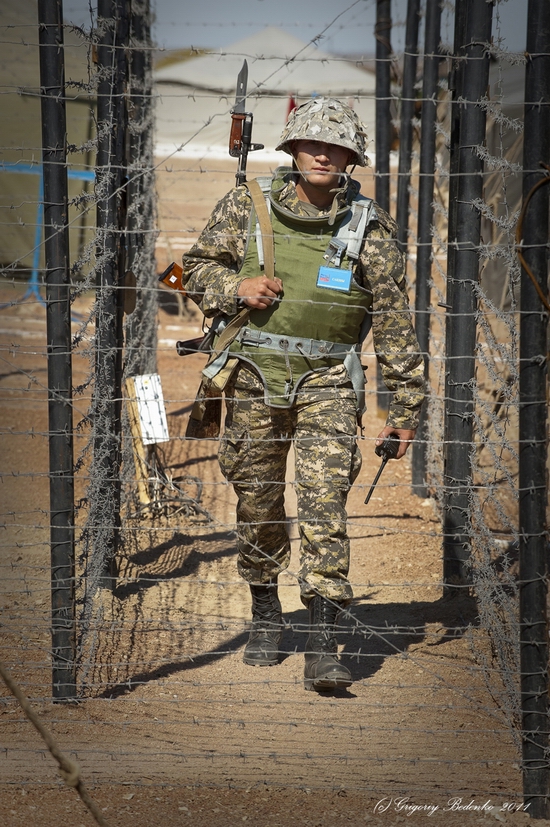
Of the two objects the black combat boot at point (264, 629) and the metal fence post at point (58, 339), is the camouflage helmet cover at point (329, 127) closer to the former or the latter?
the metal fence post at point (58, 339)

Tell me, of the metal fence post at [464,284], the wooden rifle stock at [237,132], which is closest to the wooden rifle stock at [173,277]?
the wooden rifle stock at [237,132]

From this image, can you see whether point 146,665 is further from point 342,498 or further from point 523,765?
point 523,765

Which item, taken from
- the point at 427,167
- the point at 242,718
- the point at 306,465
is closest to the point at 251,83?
the point at 427,167

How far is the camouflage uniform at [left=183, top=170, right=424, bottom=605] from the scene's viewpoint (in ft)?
11.0

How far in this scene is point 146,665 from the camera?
375cm

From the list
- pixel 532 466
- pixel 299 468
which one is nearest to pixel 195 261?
pixel 299 468

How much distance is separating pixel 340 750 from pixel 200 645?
3.76ft

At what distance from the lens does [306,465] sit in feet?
11.2

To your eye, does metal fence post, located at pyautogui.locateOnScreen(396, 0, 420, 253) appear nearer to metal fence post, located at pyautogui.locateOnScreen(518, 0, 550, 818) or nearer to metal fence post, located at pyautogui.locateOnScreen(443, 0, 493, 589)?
metal fence post, located at pyautogui.locateOnScreen(443, 0, 493, 589)

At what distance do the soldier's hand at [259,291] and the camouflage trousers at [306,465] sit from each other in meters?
0.34

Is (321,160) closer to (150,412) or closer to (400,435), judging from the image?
(400,435)

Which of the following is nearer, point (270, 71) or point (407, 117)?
point (407, 117)

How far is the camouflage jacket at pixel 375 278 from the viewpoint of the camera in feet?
11.0

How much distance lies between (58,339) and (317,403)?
0.99 m
